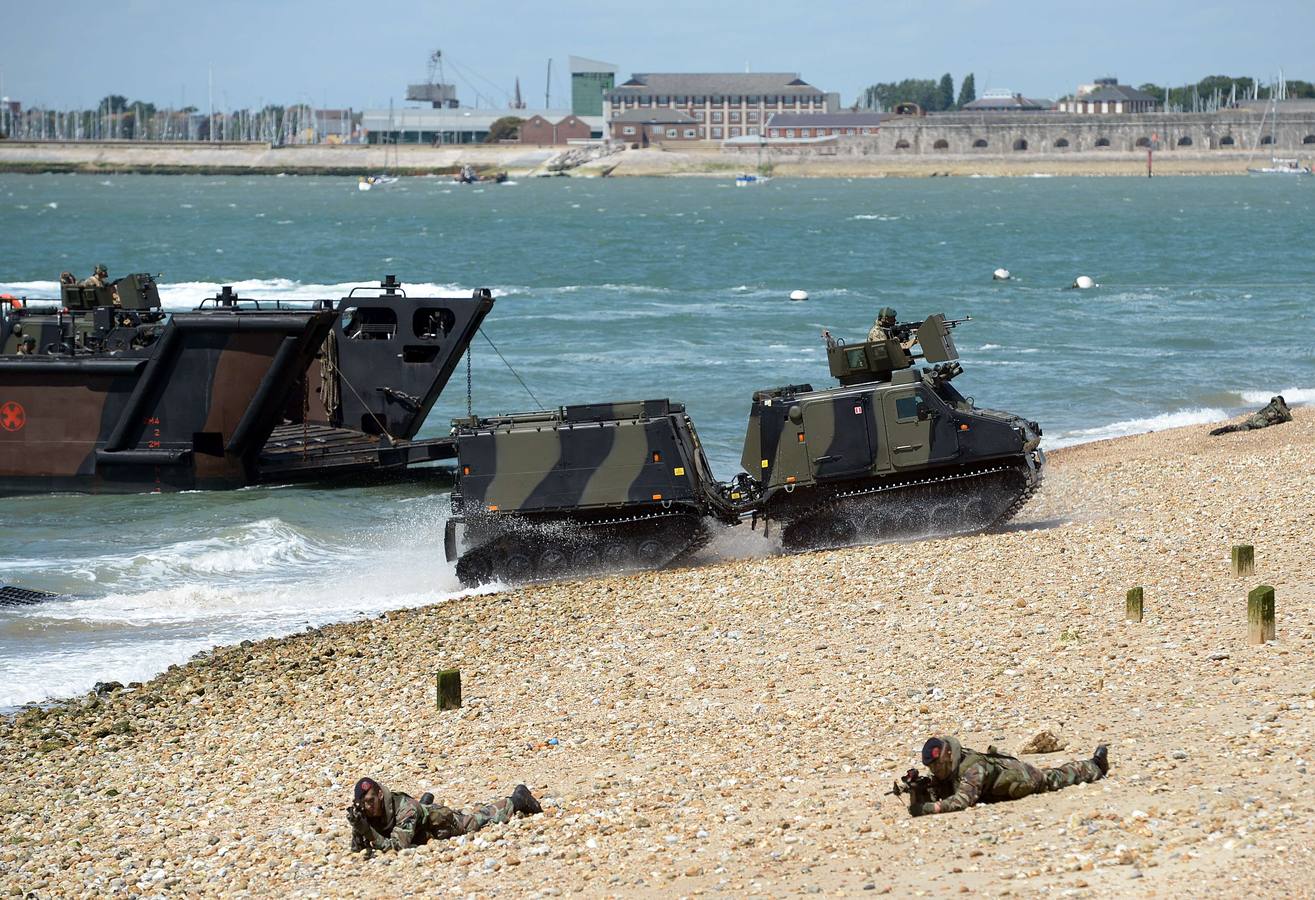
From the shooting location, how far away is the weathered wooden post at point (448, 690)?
14742 millimetres

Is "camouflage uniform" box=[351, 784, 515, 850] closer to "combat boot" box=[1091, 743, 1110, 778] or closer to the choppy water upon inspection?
"combat boot" box=[1091, 743, 1110, 778]

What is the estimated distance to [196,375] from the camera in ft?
89.1

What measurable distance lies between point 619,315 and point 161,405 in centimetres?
3013

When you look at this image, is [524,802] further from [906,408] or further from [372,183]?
[372,183]

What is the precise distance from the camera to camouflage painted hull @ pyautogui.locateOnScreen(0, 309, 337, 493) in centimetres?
2691

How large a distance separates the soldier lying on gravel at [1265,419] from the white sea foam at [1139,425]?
2.51m

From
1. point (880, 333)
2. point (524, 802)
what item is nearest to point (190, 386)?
point (880, 333)

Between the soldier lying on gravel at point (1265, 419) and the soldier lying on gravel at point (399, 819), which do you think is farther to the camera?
the soldier lying on gravel at point (1265, 419)

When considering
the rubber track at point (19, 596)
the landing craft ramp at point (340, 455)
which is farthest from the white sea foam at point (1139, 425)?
the rubber track at point (19, 596)

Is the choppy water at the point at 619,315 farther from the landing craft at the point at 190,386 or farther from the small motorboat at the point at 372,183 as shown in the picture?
the small motorboat at the point at 372,183

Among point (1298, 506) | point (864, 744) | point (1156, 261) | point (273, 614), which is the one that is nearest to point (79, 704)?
point (273, 614)

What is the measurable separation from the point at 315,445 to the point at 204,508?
278cm

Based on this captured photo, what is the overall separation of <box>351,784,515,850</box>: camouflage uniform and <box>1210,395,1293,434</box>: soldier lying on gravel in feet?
66.8

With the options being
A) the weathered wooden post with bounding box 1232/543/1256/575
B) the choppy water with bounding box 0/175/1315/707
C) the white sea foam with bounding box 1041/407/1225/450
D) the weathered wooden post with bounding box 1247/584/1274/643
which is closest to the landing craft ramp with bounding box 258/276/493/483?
the choppy water with bounding box 0/175/1315/707
